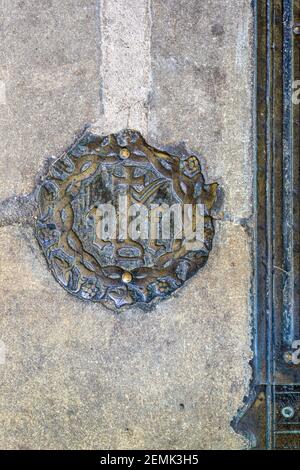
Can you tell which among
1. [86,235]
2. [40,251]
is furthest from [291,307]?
[40,251]

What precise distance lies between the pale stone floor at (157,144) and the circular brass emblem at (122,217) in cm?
3

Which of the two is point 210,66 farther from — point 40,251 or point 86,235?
point 40,251

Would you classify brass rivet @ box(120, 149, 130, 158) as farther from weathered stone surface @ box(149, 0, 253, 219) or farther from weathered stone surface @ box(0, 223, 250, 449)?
weathered stone surface @ box(0, 223, 250, 449)

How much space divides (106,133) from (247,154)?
357mm

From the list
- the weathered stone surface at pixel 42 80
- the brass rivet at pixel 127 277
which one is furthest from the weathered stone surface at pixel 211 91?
the brass rivet at pixel 127 277

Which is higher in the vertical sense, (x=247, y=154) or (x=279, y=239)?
(x=247, y=154)

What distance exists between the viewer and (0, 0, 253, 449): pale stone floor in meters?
1.27

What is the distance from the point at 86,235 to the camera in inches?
50.2

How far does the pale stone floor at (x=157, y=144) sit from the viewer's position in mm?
1271

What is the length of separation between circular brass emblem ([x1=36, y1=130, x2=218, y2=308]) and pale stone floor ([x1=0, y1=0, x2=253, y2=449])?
3 cm

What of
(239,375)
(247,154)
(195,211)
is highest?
(247,154)

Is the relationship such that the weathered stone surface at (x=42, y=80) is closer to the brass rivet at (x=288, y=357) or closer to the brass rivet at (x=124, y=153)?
the brass rivet at (x=124, y=153)

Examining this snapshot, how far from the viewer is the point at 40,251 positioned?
4.24ft

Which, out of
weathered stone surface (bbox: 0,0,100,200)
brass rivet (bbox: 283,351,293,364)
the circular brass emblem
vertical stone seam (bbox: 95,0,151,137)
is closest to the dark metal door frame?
brass rivet (bbox: 283,351,293,364)
